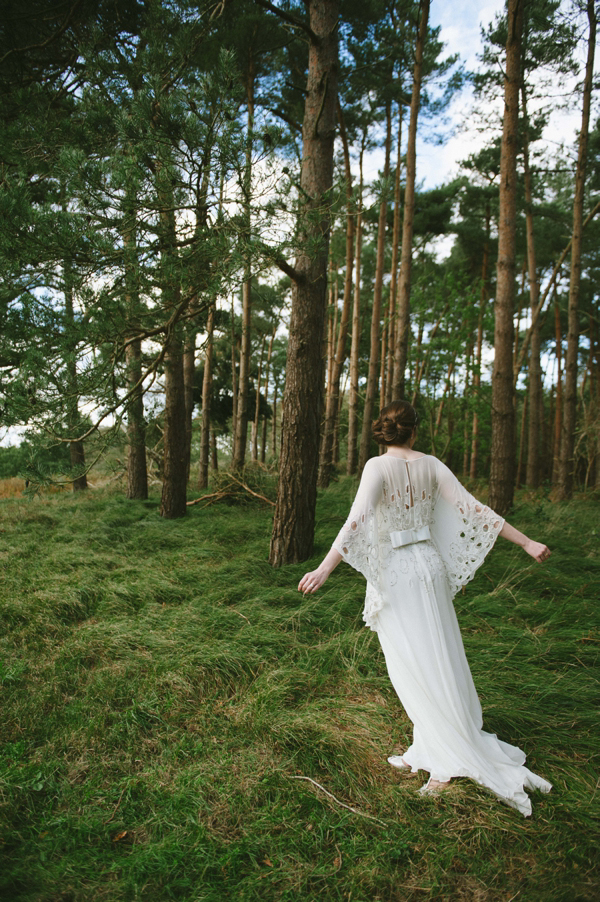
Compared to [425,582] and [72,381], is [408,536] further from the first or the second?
[72,381]

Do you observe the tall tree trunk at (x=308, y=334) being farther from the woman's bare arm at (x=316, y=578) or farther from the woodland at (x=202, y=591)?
the woman's bare arm at (x=316, y=578)

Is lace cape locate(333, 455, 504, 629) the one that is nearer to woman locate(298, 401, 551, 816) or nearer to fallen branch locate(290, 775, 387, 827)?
woman locate(298, 401, 551, 816)

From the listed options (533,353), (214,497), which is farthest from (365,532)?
(533,353)

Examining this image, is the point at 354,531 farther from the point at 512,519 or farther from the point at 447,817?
the point at 512,519

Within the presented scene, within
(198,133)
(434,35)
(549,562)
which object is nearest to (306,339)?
(198,133)

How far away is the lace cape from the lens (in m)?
2.58

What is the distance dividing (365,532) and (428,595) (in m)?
0.45

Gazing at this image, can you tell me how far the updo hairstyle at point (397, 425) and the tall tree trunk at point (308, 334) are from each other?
242 cm

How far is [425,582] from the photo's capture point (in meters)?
2.52

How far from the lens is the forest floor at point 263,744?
1902mm

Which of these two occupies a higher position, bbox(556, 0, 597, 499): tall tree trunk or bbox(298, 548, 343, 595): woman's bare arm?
bbox(556, 0, 597, 499): tall tree trunk

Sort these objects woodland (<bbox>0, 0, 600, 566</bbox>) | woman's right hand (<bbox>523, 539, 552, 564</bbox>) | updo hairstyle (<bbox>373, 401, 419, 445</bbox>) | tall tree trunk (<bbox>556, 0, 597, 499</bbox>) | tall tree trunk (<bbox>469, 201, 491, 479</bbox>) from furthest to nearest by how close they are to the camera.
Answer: tall tree trunk (<bbox>469, 201, 491, 479</bbox>), tall tree trunk (<bbox>556, 0, 597, 499</bbox>), woodland (<bbox>0, 0, 600, 566</bbox>), updo hairstyle (<bbox>373, 401, 419, 445</bbox>), woman's right hand (<bbox>523, 539, 552, 564</bbox>)

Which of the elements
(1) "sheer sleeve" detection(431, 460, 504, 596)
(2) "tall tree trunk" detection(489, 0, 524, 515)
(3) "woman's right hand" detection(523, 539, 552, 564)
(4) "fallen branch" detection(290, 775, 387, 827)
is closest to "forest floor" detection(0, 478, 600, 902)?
(4) "fallen branch" detection(290, 775, 387, 827)

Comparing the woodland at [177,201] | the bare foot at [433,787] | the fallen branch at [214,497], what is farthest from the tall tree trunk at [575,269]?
the bare foot at [433,787]
